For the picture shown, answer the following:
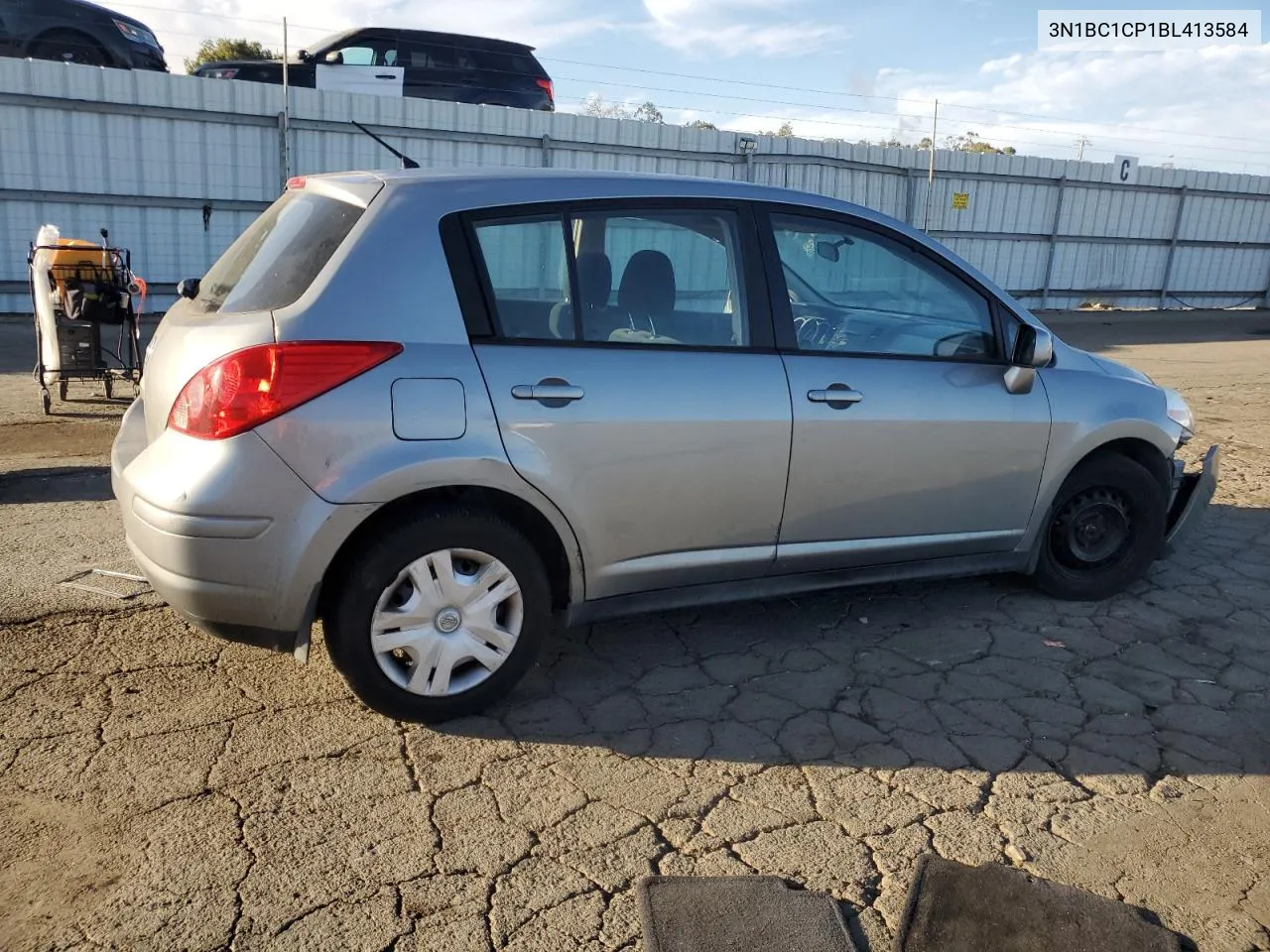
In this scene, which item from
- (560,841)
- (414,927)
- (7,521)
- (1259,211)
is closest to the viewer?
(414,927)

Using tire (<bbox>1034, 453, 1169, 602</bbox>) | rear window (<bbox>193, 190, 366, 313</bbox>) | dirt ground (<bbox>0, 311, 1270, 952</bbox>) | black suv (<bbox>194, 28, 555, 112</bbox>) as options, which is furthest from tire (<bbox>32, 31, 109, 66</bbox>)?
tire (<bbox>1034, 453, 1169, 602</bbox>)

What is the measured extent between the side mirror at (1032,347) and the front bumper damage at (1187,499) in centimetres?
117

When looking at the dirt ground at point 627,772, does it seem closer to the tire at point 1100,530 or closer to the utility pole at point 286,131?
the tire at point 1100,530

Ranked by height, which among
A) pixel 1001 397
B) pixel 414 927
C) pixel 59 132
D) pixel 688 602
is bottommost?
pixel 414 927

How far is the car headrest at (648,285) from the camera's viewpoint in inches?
147

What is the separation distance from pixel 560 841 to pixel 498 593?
86 centimetres

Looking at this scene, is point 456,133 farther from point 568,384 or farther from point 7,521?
point 568,384

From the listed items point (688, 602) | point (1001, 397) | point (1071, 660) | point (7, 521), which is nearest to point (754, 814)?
point (688, 602)

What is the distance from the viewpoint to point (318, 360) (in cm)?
312

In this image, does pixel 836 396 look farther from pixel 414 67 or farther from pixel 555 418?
pixel 414 67

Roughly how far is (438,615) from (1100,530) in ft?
10.0

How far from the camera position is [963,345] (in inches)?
169

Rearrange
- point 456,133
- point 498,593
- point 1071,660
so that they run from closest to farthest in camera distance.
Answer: point 498,593 → point 1071,660 → point 456,133

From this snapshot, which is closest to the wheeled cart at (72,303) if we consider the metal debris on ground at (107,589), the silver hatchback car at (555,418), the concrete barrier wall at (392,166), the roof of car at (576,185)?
the concrete barrier wall at (392,166)
